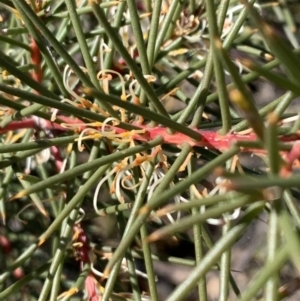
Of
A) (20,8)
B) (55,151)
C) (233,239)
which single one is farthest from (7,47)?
(233,239)

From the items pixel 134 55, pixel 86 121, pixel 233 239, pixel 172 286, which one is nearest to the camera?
pixel 233 239

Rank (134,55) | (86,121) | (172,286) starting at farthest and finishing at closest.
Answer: (172,286) → (134,55) → (86,121)

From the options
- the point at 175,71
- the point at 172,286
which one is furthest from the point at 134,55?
the point at 172,286

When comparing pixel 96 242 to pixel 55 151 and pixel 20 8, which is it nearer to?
pixel 55 151

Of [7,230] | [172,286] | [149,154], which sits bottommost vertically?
[172,286]

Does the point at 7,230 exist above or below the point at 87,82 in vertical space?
below

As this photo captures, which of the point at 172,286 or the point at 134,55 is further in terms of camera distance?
the point at 172,286

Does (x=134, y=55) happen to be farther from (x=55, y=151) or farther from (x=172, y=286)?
(x=172, y=286)
